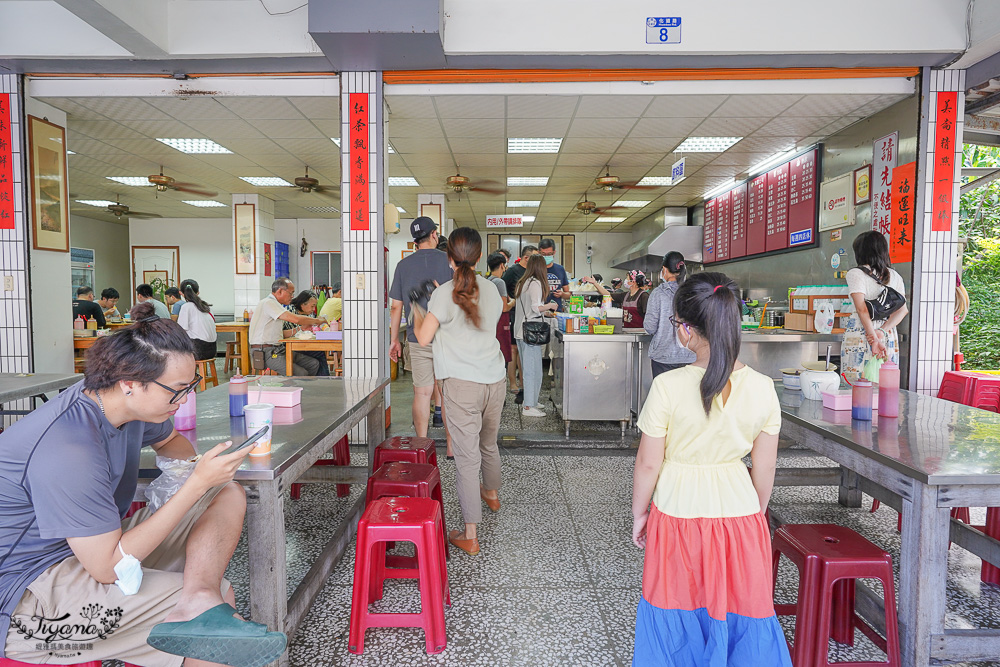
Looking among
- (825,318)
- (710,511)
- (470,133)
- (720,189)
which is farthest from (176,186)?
(710,511)

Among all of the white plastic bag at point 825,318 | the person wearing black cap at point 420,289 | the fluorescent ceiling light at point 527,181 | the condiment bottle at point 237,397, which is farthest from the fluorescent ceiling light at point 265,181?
the white plastic bag at point 825,318

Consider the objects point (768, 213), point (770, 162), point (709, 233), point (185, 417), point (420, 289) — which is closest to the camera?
point (185, 417)

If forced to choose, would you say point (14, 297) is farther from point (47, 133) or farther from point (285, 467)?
point (285, 467)

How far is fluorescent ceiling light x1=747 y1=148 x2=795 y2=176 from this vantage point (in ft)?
20.9

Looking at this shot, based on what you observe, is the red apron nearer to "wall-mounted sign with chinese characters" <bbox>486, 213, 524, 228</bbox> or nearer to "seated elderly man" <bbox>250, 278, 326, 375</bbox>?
"seated elderly man" <bbox>250, 278, 326, 375</bbox>

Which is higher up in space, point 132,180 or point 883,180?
point 132,180

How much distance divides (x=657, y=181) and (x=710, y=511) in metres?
7.13

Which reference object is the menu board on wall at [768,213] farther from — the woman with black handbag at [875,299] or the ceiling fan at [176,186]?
the ceiling fan at [176,186]

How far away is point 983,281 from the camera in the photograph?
6734mm

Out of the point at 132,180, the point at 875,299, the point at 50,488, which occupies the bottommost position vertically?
the point at 50,488

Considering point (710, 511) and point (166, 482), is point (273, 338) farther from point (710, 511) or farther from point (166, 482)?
point (710, 511)

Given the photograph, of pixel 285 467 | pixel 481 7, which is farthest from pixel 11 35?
pixel 285 467

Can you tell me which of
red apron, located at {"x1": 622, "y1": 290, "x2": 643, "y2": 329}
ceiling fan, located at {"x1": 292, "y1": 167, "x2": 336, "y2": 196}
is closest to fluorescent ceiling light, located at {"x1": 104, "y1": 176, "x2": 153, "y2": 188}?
ceiling fan, located at {"x1": 292, "y1": 167, "x2": 336, "y2": 196}

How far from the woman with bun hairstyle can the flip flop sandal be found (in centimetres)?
146
